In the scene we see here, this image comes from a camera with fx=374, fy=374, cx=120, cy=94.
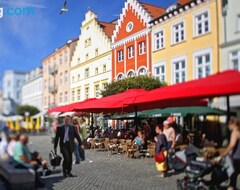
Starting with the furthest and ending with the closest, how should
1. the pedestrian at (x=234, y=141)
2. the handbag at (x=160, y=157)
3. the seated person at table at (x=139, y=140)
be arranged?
the seated person at table at (x=139, y=140) < the handbag at (x=160, y=157) < the pedestrian at (x=234, y=141)

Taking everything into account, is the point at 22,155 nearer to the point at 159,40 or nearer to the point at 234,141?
the point at 159,40

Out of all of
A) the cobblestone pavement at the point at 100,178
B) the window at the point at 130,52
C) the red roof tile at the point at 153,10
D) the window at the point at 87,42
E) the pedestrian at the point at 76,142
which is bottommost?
the cobblestone pavement at the point at 100,178

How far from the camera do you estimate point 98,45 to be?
6.11 m

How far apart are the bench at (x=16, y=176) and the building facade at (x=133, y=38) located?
224 centimetres

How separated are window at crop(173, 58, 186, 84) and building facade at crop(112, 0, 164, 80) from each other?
0.63 meters

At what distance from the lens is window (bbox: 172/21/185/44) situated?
4695 mm

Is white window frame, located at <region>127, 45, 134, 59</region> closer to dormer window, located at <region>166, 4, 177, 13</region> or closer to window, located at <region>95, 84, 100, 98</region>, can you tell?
window, located at <region>95, 84, 100, 98</region>

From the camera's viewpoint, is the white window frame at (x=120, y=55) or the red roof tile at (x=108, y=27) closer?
the red roof tile at (x=108, y=27)

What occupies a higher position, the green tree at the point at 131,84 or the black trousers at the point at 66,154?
the green tree at the point at 131,84

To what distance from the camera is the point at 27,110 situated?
477 cm

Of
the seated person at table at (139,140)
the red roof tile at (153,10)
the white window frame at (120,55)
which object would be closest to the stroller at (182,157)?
the white window frame at (120,55)

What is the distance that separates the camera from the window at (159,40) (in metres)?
5.05

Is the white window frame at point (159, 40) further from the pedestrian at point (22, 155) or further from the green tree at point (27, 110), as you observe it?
the pedestrian at point (22, 155)

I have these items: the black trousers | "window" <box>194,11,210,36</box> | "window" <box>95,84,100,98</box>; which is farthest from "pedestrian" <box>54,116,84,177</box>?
"window" <box>194,11,210,36</box>
